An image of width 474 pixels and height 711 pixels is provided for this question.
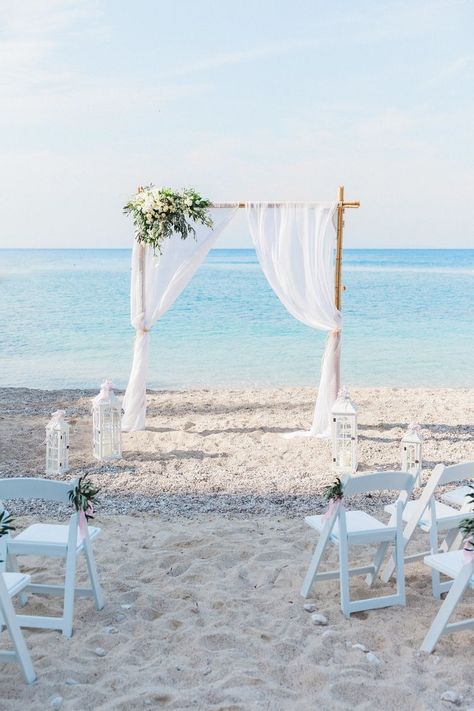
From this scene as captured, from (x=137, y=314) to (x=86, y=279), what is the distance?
95.1ft

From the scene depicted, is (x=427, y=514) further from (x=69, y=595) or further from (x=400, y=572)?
(x=69, y=595)

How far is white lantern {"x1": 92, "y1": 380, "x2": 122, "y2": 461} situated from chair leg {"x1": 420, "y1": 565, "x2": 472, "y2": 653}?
12.6 feet

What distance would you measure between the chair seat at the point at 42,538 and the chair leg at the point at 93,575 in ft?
0.18

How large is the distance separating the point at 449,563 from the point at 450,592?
130mm

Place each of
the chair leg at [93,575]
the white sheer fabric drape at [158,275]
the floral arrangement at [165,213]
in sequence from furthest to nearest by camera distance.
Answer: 1. the white sheer fabric drape at [158,275]
2. the floral arrangement at [165,213]
3. the chair leg at [93,575]

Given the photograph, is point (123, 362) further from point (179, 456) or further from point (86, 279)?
point (86, 279)

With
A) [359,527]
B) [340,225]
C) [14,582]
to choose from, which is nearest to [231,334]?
[340,225]

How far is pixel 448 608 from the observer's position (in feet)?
10.4

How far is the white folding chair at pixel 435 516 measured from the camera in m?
3.68

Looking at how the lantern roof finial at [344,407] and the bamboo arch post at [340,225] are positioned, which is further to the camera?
the bamboo arch post at [340,225]

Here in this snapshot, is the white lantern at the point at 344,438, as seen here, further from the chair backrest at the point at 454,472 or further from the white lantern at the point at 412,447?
the chair backrest at the point at 454,472

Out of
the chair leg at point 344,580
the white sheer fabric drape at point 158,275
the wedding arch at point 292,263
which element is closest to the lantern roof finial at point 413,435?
the wedding arch at point 292,263

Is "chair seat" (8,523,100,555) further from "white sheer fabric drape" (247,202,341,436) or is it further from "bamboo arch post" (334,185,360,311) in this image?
"bamboo arch post" (334,185,360,311)

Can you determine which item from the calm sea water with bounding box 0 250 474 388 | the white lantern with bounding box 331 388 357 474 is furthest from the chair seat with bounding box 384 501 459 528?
the calm sea water with bounding box 0 250 474 388
